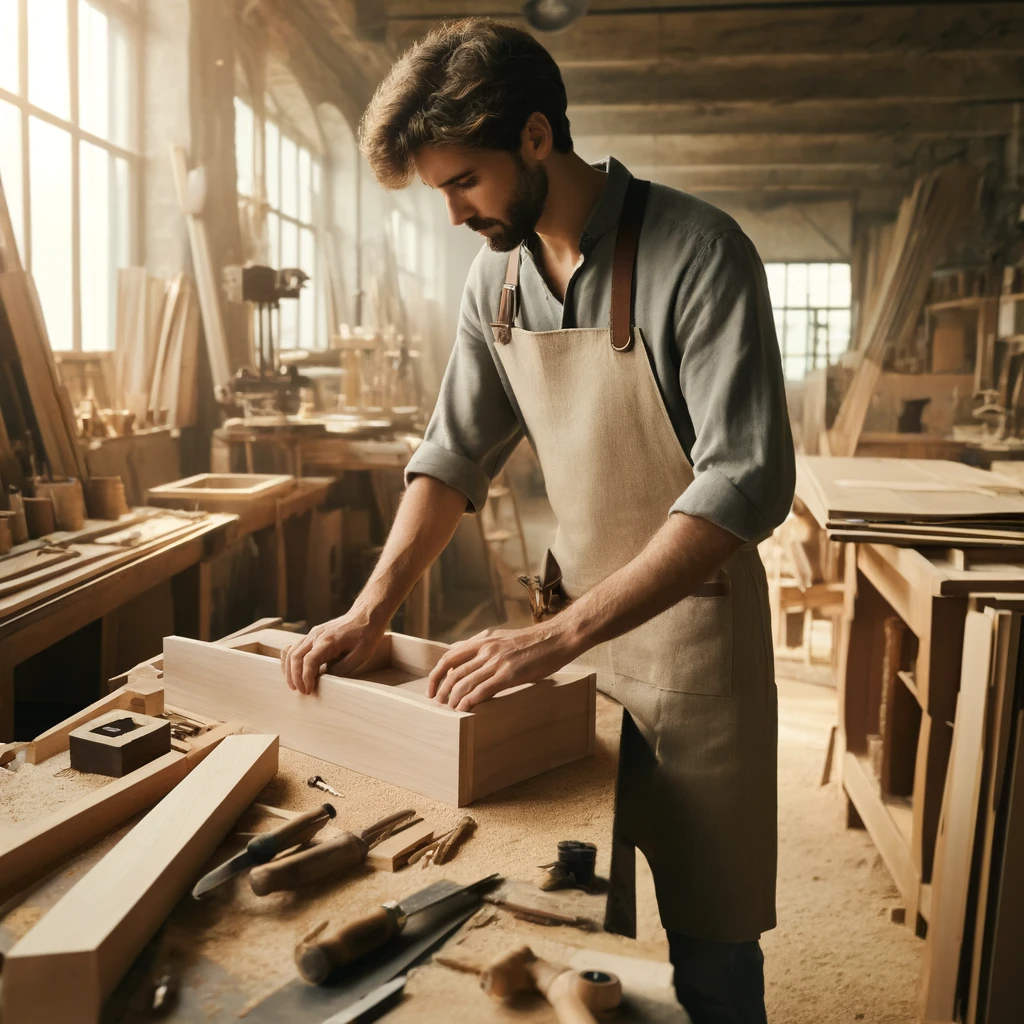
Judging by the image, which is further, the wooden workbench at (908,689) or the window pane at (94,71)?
the window pane at (94,71)

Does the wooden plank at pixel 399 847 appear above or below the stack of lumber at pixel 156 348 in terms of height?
below

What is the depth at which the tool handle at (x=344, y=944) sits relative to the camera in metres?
0.88

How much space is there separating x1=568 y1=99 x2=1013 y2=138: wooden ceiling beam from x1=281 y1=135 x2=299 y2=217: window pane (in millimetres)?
2111

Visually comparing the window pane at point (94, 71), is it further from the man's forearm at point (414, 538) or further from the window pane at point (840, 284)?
the window pane at point (840, 284)

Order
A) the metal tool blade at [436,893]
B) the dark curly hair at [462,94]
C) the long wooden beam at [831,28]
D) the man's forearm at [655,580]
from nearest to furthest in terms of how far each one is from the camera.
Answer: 1. the metal tool blade at [436,893]
2. the man's forearm at [655,580]
3. the dark curly hair at [462,94]
4. the long wooden beam at [831,28]

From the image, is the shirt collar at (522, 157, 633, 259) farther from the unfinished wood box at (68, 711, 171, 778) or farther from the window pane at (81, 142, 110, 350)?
the window pane at (81, 142, 110, 350)

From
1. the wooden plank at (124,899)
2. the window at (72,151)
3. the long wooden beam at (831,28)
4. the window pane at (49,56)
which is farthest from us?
the long wooden beam at (831,28)

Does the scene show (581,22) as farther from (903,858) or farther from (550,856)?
(550,856)

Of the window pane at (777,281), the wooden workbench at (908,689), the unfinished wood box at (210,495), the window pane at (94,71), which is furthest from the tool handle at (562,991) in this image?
the window pane at (777,281)

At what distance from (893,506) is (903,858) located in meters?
1.04

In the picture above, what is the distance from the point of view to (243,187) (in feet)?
20.7

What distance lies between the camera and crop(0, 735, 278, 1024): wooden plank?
2.63ft

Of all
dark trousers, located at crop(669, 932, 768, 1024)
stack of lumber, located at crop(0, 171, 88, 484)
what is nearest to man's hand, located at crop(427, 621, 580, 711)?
dark trousers, located at crop(669, 932, 768, 1024)

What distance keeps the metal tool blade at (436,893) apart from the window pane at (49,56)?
4294 mm
